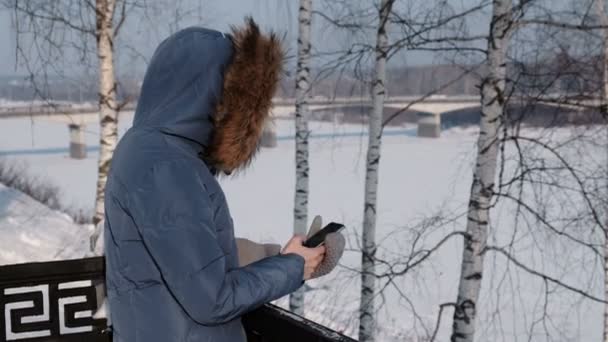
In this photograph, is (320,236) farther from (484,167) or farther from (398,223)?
(398,223)

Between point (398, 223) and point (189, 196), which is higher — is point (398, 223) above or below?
below

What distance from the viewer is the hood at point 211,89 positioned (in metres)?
1.13

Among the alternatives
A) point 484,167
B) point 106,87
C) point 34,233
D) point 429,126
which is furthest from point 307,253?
point 429,126

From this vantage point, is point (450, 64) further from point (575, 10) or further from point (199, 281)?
point (199, 281)

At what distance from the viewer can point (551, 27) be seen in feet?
14.9

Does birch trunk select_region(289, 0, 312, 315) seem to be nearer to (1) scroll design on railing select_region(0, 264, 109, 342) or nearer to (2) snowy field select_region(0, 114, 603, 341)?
(2) snowy field select_region(0, 114, 603, 341)

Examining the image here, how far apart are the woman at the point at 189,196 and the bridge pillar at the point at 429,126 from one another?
131ft

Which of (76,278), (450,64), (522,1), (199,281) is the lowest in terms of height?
(76,278)

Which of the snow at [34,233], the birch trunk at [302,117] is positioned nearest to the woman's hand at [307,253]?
the birch trunk at [302,117]

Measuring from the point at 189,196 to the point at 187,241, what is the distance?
0.25ft

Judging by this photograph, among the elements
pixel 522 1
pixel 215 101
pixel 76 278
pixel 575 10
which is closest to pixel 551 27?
pixel 575 10

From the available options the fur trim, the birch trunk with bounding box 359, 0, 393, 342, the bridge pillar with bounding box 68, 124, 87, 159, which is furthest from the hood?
the bridge pillar with bounding box 68, 124, 87, 159

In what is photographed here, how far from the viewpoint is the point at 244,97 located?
116 cm

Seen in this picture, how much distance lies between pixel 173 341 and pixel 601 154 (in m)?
6.68
